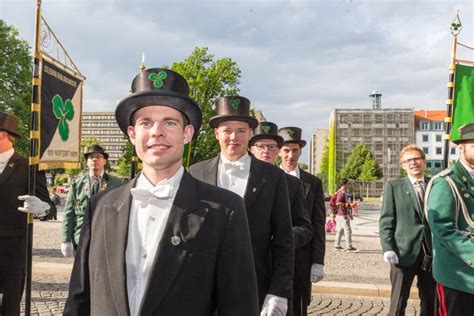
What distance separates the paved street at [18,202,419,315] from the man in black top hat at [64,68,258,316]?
191 inches

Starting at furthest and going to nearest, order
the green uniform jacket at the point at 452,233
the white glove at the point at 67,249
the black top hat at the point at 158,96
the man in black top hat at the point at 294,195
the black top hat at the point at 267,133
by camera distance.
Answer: the white glove at the point at 67,249 → the black top hat at the point at 267,133 → the man in black top hat at the point at 294,195 → the green uniform jacket at the point at 452,233 → the black top hat at the point at 158,96

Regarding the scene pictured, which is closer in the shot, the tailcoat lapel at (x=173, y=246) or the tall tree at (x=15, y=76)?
the tailcoat lapel at (x=173, y=246)

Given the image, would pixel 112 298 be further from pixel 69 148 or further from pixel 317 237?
pixel 69 148

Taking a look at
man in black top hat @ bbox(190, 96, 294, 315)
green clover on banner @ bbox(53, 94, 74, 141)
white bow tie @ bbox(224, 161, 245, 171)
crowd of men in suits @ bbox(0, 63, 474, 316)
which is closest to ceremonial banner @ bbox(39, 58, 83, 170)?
green clover on banner @ bbox(53, 94, 74, 141)

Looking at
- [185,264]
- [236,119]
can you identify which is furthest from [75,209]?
[185,264]

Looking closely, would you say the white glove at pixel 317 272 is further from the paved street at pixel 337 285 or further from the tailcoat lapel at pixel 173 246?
the tailcoat lapel at pixel 173 246

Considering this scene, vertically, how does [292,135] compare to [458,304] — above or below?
above

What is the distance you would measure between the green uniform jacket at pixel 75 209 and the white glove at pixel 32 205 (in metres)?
2.07

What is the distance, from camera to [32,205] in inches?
185

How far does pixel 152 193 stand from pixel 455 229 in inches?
104

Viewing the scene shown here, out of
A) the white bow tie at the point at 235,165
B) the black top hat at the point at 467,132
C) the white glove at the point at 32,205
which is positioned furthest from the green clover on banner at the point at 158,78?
the white glove at the point at 32,205

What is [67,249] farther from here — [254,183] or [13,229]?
[254,183]

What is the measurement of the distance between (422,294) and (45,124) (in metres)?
4.92

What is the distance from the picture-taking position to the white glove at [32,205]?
4672 mm
